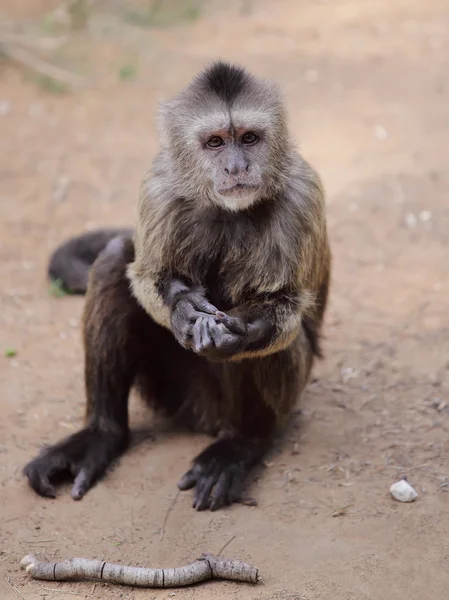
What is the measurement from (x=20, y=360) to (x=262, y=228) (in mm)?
2423

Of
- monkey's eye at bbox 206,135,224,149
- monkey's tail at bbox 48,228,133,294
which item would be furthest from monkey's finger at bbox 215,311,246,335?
monkey's tail at bbox 48,228,133,294

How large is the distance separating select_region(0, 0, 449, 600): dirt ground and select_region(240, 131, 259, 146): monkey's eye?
73.8 inches

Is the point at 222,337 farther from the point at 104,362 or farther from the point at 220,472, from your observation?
the point at 104,362

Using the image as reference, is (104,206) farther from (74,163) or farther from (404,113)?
(404,113)

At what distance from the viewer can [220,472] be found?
4926 millimetres

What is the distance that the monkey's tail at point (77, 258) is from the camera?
6.79 metres

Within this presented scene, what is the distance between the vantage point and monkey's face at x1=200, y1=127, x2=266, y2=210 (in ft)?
14.5

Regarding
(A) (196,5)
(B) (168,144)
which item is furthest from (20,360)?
(A) (196,5)

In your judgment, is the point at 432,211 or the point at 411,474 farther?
the point at 432,211

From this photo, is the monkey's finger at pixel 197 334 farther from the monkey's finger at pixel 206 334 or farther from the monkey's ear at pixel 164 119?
the monkey's ear at pixel 164 119

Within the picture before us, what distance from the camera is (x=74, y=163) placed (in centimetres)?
935

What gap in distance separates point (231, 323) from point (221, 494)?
106cm

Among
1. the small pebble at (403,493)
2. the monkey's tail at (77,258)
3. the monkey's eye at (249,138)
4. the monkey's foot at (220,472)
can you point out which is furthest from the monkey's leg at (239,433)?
the monkey's tail at (77,258)

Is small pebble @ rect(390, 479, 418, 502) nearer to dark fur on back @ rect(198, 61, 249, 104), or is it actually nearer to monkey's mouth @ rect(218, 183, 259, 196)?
monkey's mouth @ rect(218, 183, 259, 196)
